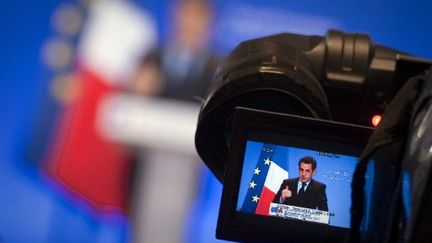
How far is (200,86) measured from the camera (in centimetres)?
172

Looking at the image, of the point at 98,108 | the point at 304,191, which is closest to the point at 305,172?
the point at 304,191

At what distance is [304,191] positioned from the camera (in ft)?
3.10

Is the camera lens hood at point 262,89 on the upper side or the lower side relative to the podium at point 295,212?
upper

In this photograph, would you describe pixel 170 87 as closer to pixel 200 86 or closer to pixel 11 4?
pixel 200 86

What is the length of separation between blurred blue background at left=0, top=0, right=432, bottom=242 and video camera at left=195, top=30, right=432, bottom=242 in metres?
0.70

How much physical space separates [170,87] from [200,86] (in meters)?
0.09

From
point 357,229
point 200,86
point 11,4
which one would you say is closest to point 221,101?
point 357,229

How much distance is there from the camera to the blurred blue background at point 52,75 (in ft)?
5.60

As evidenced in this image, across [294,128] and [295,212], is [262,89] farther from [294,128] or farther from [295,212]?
[295,212]

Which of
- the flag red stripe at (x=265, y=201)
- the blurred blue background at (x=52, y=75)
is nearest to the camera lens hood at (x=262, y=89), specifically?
the flag red stripe at (x=265, y=201)

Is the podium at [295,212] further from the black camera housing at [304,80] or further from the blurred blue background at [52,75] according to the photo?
the blurred blue background at [52,75]

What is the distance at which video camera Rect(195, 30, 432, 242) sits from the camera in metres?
0.90

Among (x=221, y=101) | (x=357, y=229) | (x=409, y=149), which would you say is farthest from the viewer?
(x=221, y=101)

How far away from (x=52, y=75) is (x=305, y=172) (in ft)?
3.37
